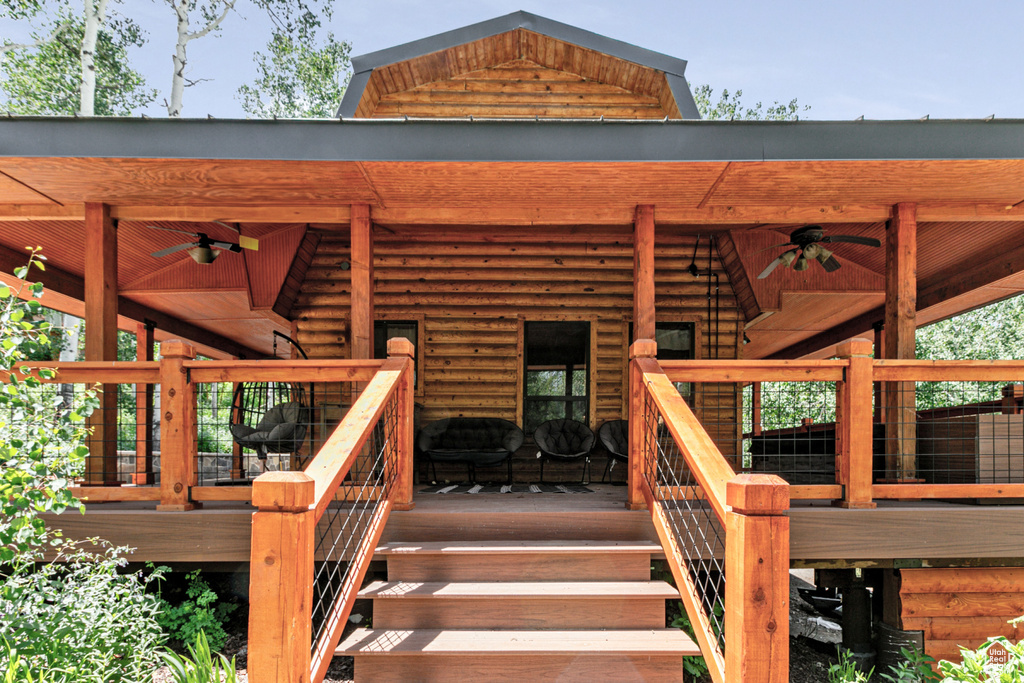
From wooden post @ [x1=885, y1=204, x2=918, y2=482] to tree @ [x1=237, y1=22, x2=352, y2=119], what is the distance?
16.9 meters

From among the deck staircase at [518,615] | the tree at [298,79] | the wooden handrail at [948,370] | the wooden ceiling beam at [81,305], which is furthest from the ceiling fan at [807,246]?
the tree at [298,79]

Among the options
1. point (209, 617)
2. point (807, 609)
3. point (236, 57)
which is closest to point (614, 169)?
point (209, 617)

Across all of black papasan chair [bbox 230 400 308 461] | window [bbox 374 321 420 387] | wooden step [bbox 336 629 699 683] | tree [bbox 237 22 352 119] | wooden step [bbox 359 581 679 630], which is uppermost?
tree [bbox 237 22 352 119]

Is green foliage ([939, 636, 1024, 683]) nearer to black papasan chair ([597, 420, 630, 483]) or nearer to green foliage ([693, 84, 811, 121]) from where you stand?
black papasan chair ([597, 420, 630, 483])

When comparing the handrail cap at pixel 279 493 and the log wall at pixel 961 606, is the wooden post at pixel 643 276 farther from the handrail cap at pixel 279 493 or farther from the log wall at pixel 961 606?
the handrail cap at pixel 279 493

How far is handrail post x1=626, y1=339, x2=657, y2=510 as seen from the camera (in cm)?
374

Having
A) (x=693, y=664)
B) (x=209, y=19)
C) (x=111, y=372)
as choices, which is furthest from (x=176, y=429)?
(x=209, y=19)

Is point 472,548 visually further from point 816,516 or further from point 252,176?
point 252,176

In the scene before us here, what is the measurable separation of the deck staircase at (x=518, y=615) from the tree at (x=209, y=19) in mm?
14174

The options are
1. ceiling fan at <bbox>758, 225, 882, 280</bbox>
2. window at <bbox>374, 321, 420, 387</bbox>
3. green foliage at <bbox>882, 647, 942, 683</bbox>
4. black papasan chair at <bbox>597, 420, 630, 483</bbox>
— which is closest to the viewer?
green foliage at <bbox>882, 647, 942, 683</bbox>

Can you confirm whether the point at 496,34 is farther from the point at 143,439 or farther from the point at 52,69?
the point at 52,69

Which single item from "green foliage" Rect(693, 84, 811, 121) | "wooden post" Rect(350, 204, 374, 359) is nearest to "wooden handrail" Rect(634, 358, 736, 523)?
"wooden post" Rect(350, 204, 374, 359)

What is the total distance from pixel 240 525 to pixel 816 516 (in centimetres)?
330

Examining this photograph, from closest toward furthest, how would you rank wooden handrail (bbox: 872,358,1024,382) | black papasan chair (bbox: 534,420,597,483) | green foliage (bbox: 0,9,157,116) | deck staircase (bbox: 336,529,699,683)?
deck staircase (bbox: 336,529,699,683), wooden handrail (bbox: 872,358,1024,382), black papasan chair (bbox: 534,420,597,483), green foliage (bbox: 0,9,157,116)
